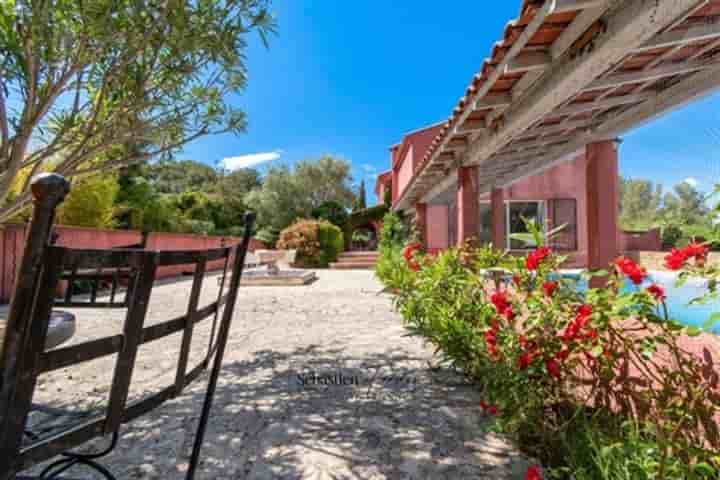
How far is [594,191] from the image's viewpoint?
391cm

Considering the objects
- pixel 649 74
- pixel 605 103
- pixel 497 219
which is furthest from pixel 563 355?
pixel 497 219

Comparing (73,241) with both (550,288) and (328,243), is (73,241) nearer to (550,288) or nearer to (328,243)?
(328,243)

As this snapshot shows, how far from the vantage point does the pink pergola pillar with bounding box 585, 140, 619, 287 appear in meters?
3.74

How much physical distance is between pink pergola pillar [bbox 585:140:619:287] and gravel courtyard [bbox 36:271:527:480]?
2085 millimetres

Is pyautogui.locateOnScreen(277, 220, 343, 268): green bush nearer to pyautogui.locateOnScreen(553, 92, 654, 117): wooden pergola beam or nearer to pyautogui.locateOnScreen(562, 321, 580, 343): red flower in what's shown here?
pyautogui.locateOnScreen(553, 92, 654, 117): wooden pergola beam

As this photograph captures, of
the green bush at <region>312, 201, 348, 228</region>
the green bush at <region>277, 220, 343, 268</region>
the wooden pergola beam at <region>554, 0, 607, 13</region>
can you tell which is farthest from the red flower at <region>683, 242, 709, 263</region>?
the green bush at <region>312, 201, 348, 228</region>

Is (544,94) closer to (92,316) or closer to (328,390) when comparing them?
(328,390)

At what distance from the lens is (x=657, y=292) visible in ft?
4.83

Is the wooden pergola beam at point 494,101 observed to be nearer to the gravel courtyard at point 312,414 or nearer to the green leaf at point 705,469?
the gravel courtyard at point 312,414

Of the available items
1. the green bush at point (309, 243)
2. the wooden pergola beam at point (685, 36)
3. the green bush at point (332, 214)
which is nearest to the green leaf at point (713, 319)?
the wooden pergola beam at point (685, 36)

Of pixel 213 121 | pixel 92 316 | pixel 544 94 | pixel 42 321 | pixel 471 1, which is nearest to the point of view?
pixel 42 321

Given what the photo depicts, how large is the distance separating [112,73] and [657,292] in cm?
381

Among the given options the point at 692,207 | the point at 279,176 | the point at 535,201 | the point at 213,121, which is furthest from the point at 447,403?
the point at 279,176

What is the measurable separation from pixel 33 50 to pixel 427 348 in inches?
165
